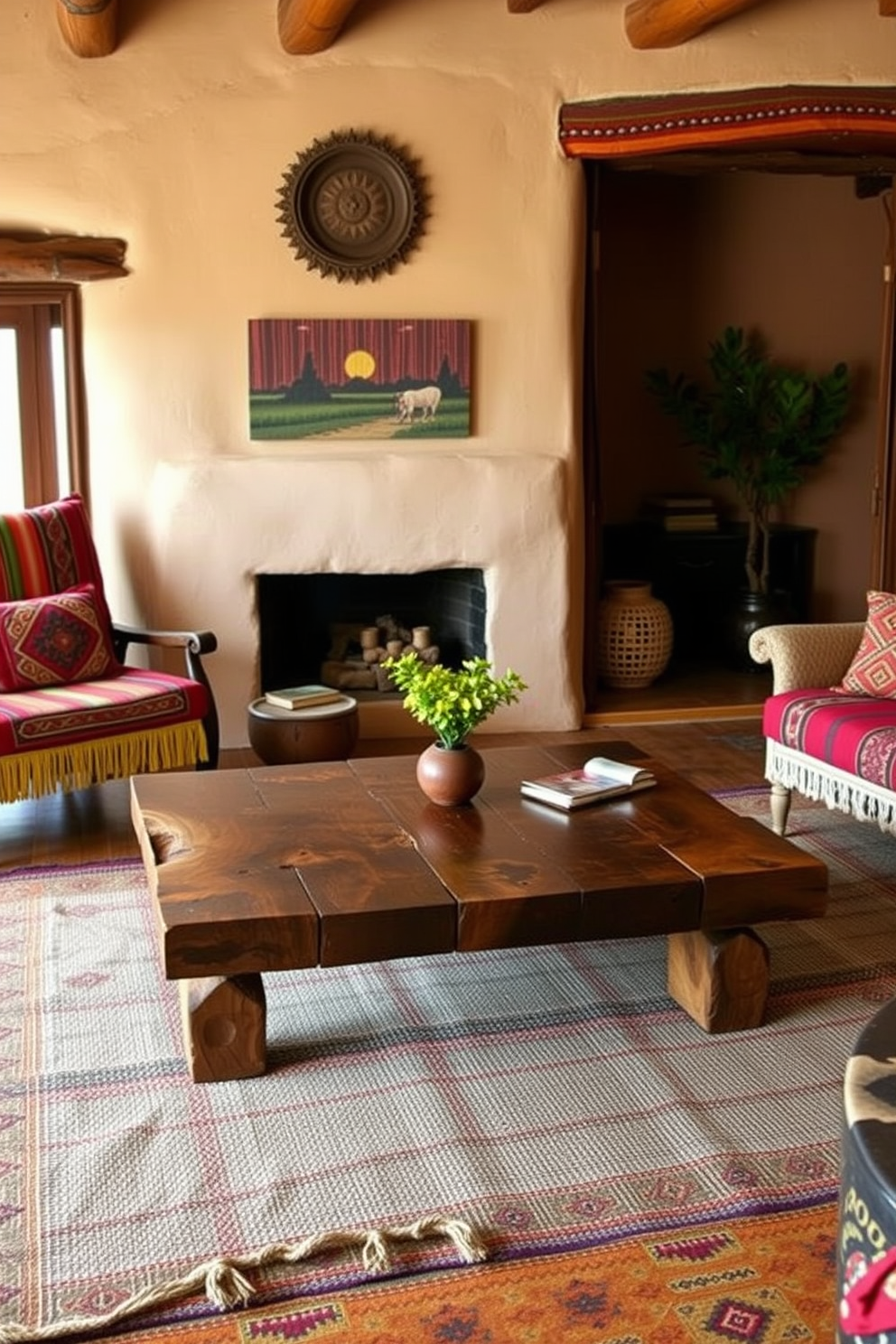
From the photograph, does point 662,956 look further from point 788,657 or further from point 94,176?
point 94,176

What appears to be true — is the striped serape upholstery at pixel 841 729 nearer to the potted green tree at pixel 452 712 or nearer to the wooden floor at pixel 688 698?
the potted green tree at pixel 452 712

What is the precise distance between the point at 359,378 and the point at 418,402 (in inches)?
9.3

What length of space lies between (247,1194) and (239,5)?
4100 mm

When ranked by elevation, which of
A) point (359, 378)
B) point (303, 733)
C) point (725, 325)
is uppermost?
point (725, 325)

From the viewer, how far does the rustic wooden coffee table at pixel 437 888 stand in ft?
8.49

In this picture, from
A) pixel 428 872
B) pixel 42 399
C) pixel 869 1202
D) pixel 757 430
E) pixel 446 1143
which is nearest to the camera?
pixel 869 1202

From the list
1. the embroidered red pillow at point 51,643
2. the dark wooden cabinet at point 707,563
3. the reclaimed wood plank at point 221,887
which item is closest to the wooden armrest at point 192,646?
the embroidered red pillow at point 51,643

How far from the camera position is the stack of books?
6.74m

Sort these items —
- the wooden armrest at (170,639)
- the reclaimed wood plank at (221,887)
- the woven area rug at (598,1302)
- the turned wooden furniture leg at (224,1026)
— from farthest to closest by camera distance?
the wooden armrest at (170,639) < the turned wooden furniture leg at (224,1026) < the reclaimed wood plank at (221,887) < the woven area rug at (598,1302)

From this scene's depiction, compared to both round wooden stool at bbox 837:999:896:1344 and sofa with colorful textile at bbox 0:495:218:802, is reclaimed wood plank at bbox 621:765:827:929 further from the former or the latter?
sofa with colorful textile at bbox 0:495:218:802

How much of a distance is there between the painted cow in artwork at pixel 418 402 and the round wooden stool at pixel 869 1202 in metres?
4.10

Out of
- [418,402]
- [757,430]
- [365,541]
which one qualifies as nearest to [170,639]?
[365,541]

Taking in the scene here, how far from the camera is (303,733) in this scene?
466 cm

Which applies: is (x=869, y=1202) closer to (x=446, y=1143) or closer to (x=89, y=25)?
(x=446, y=1143)
